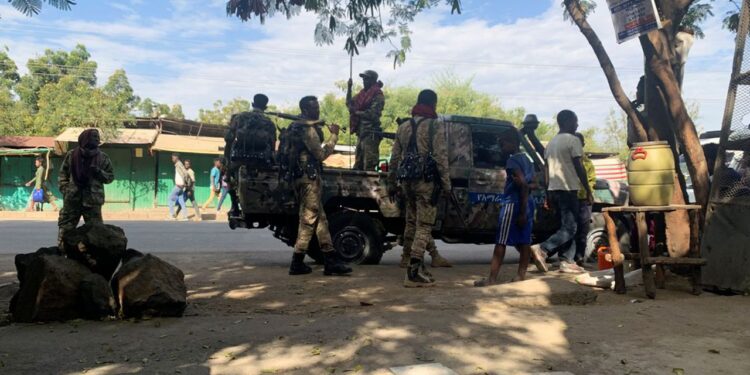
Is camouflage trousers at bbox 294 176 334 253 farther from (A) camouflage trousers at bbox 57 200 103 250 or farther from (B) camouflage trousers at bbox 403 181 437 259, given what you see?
→ (A) camouflage trousers at bbox 57 200 103 250

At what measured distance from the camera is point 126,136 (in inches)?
848

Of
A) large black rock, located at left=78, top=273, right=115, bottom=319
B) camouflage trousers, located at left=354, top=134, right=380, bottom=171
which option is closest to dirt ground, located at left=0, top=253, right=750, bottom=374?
large black rock, located at left=78, top=273, right=115, bottom=319

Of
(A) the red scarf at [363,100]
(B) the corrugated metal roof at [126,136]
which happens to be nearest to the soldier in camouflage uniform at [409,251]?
(A) the red scarf at [363,100]

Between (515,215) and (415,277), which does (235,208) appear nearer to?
(415,277)

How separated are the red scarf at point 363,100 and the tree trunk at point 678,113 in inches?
133

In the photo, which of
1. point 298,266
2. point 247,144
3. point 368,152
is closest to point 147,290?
point 298,266

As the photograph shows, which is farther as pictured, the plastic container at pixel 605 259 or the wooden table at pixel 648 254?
the plastic container at pixel 605 259

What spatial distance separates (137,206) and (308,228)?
60.6ft

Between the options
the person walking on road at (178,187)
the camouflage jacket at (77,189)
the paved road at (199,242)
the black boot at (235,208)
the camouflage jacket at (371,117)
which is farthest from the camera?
the person walking on road at (178,187)

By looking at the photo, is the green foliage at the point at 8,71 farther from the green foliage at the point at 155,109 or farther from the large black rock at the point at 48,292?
the large black rock at the point at 48,292

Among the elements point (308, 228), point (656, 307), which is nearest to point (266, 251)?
point (308, 228)

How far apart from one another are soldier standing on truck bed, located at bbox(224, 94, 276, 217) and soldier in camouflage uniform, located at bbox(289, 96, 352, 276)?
3.00ft

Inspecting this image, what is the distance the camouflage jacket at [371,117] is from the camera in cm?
761

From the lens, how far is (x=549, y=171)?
22.1ft
